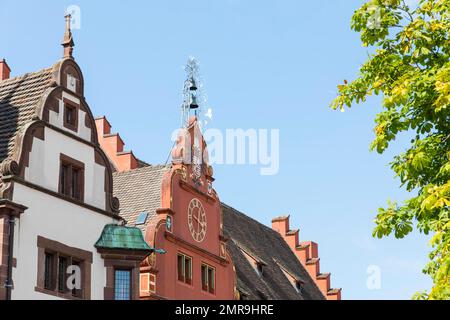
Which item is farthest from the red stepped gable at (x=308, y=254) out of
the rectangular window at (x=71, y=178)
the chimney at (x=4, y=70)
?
the rectangular window at (x=71, y=178)

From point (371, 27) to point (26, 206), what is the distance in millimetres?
11150

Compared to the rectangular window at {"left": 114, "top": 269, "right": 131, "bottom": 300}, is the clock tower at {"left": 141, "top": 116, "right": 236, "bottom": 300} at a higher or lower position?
higher

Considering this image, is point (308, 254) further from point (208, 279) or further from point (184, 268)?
point (184, 268)

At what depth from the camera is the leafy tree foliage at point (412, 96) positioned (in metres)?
18.2

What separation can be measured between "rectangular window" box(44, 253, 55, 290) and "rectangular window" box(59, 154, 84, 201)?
2.00 meters

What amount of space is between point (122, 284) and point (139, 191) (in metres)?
7.38

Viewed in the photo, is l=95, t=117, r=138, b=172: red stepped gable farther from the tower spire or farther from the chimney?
the tower spire

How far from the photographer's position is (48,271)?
27125mm

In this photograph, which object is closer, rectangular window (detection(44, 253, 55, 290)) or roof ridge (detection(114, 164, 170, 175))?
rectangular window (detection(44, 253, 55, 290))

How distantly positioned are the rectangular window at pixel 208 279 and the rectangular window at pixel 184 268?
1171 millimetres

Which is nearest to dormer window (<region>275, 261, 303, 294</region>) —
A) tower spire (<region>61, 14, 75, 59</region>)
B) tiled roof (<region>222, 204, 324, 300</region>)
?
tiled roof (<region>222, 204, 324, 300</region>)

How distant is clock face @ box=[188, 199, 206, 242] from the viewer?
36094mm

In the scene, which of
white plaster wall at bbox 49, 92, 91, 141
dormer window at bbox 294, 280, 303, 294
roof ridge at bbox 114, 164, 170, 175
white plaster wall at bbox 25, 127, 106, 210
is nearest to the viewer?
white plaster wall at bbox 25, 127, 106, 210
